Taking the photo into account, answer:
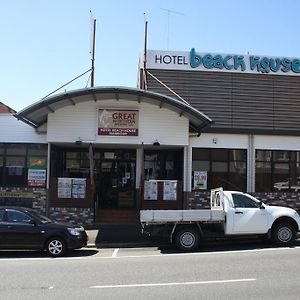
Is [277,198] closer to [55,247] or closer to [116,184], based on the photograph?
[116,184]

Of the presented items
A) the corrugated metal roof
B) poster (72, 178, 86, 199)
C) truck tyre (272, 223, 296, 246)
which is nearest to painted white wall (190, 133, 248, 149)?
the corrugated metal roof

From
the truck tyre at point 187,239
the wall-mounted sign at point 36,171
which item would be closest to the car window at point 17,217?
the truck tyre at point 187,239

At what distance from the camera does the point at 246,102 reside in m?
22.2

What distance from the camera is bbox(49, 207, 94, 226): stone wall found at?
20.2 metres

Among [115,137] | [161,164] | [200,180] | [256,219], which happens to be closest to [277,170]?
[200,180]

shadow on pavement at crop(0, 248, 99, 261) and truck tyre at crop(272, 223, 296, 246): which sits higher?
truck tyre at crop(272, 223, 296, 246)

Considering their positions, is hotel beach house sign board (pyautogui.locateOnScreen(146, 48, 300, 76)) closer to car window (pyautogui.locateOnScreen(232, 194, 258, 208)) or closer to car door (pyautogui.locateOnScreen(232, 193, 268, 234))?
car window (pyautogui.locateOnScreen(232, 194, 258, 208))

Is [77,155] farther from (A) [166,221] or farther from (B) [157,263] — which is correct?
(B) [157,263]

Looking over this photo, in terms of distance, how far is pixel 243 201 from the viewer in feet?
49.4

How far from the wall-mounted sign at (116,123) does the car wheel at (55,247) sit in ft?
24.0

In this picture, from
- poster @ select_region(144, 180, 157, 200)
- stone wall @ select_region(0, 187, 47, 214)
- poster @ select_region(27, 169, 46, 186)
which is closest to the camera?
poster @ select_region(144, 180, 157, 200)

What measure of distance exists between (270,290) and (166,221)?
6.40 m

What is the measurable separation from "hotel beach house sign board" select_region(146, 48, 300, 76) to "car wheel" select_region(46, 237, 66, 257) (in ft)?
36.5

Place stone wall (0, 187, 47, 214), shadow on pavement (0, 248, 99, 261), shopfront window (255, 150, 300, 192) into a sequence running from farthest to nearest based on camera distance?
1. shopfront window (255, 150, 300, 192)
2. stone wall (0, 187, 47, 214)
3. shadow on pavement (0, 248, 99, 261)
